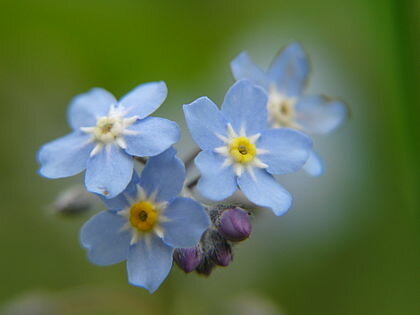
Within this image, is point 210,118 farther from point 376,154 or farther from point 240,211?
point 376,154

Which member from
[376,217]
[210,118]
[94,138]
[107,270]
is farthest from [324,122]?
[107,270]

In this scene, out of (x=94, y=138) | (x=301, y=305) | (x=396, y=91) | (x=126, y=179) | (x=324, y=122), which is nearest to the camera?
(x=126, y=179)

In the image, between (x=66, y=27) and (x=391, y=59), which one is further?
(x=66, y=27)

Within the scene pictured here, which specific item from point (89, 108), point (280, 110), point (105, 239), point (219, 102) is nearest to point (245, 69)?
point (280, 110)

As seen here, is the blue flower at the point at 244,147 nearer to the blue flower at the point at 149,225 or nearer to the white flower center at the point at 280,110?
the blue flower at the point at 149,225

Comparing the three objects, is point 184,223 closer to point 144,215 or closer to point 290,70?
point 144,215

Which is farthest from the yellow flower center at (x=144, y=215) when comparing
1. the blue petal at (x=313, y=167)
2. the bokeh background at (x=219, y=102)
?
the bokeh background at (x=219, y=102)
